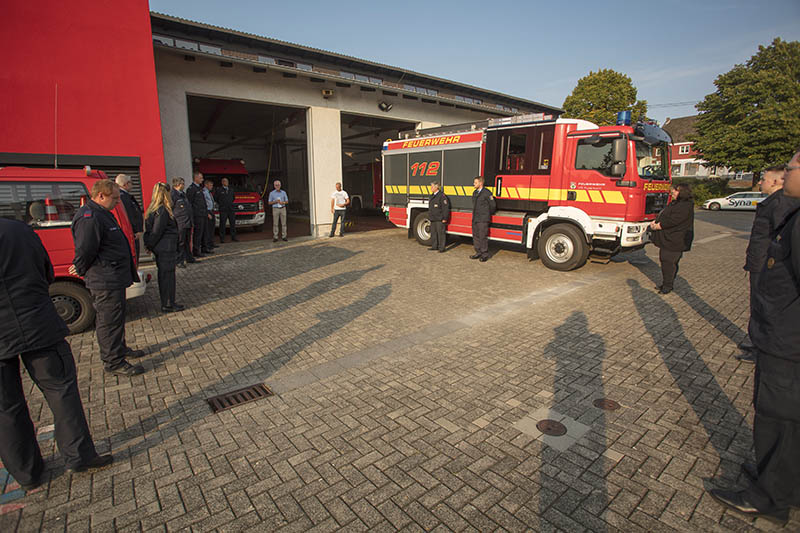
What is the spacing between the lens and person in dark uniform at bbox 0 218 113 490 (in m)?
2.36

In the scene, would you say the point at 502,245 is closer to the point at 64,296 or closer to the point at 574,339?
the point at 574,339

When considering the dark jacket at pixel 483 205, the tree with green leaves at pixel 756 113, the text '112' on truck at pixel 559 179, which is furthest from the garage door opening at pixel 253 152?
the tree with green leaves at pixel 756 113

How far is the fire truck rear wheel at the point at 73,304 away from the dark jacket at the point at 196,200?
5083 mm

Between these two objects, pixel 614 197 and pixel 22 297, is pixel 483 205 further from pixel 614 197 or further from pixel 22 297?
pixel 22 297

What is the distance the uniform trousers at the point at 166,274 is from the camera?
5.87 meters

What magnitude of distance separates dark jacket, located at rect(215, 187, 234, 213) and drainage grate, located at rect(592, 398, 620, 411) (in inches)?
478

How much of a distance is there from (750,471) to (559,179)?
22.5 feet

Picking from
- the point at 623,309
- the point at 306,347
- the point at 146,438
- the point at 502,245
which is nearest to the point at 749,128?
the point at 502,245

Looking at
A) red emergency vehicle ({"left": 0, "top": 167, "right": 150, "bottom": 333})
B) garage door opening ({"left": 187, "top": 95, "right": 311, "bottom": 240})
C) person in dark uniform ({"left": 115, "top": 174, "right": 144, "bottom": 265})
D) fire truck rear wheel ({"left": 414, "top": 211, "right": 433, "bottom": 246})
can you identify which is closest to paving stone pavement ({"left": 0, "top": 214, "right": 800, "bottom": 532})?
red emergency vehicle ({"left": 0, "top": 167, "right": 150, "bottom": 333})

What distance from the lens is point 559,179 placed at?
27.8ft

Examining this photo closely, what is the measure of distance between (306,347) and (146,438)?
194cm

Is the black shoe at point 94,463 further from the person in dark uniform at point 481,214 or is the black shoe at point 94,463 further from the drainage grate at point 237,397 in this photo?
the person in dark uniform at point 481,214

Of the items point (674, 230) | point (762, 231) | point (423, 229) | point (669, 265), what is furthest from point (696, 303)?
point (423, 229)

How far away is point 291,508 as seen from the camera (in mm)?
2361
